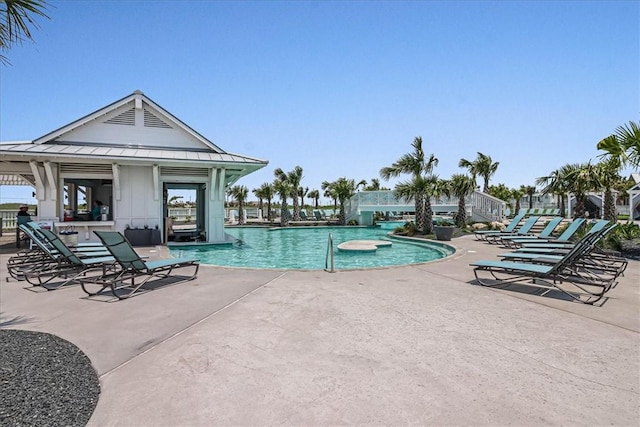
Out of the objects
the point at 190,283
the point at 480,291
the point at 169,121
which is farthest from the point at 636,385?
the point at 169,121

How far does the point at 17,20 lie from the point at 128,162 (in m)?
10.5

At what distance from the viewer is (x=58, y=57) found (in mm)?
8703

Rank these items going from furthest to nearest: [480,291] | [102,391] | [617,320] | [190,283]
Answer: [190,283]
[480,291]
[617,320]
[102,391]

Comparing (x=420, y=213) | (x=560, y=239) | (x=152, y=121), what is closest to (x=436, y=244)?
(x=420, y=213)

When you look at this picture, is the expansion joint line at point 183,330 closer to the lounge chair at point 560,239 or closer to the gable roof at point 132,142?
the lounge chair at point 560,239

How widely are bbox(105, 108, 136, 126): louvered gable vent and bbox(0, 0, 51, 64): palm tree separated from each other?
1214 centimetres

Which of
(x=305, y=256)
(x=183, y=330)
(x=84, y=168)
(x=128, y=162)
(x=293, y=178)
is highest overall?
(x=293, y=178)

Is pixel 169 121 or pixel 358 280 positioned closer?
pixel 358 280

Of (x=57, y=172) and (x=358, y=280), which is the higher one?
(x=57, y=172)

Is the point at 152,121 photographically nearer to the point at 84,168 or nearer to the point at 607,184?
the point at 84,168

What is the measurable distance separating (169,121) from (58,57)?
7.31m

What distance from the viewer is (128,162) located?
A: 1400 cm

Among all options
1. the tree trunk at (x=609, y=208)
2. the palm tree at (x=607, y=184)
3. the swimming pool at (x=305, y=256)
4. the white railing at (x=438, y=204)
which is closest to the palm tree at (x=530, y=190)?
the white railing at (x=438, y=204)

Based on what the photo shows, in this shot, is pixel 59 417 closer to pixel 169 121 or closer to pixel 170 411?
pixel 170 411
